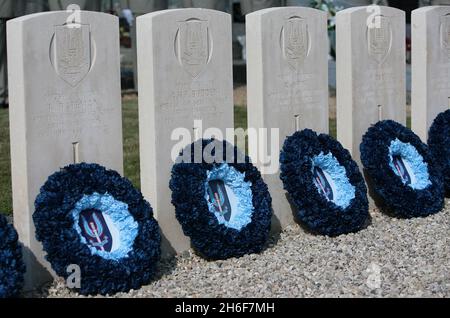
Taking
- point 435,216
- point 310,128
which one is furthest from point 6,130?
point 435,216

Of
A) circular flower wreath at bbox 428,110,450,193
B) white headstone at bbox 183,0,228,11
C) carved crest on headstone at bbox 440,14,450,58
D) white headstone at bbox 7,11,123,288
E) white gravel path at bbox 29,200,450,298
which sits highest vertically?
white headstone at bbox 183,0,228,11

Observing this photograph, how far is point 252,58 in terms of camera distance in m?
6.77

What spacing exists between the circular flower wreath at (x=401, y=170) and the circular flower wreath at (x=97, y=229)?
2.16 metres

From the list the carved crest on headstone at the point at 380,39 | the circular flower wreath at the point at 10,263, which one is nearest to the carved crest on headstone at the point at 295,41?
the carved crest on headstone at the point at 380,39

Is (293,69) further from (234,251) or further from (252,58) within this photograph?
(234,251)

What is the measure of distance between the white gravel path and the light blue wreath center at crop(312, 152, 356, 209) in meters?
0.28

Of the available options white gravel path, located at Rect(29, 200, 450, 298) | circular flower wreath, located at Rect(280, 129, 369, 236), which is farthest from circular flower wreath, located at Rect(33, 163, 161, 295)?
circular flower wreath, located at Rect(280, 129, 369, 236)

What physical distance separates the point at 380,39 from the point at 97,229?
310 centimetres

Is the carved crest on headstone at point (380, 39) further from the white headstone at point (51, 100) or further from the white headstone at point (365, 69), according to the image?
the white headstone at point (51, 100)

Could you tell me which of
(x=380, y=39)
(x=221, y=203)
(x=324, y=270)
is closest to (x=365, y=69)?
(x=380, y=39)

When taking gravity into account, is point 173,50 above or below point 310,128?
above

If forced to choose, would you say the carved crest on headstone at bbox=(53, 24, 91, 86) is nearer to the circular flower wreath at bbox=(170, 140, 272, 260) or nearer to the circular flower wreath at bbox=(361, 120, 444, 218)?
the circular flower wreath at bbox=(170, 140, 272, 260)

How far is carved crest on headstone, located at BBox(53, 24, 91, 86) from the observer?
18.3ft

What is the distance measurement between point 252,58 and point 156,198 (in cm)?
127
